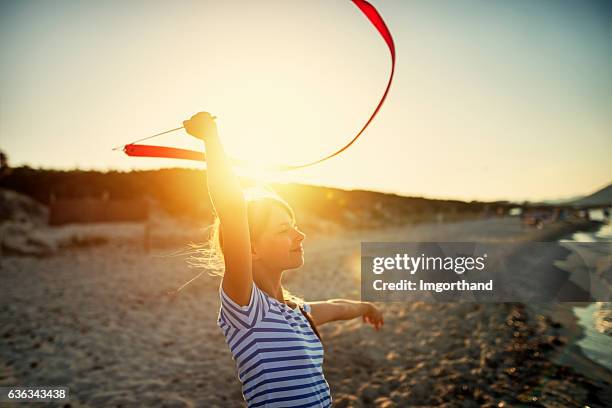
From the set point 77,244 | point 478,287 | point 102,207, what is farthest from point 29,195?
point 478,287

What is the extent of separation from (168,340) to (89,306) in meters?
3.27

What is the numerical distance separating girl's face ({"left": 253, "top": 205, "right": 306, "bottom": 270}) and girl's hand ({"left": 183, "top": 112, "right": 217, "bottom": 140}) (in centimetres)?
48

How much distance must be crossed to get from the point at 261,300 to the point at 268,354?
224mm

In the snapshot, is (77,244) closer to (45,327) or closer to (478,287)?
(45,327)

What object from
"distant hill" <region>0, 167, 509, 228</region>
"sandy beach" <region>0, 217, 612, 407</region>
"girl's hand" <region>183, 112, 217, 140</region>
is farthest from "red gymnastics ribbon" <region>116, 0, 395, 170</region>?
"distant hill" <region>0, 167, 509, 228</region>

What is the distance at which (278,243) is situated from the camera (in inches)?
73.4

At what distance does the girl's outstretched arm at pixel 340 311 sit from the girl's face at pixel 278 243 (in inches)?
24.3

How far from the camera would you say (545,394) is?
503 centimetres

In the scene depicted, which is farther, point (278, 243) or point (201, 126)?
point (278, 243)

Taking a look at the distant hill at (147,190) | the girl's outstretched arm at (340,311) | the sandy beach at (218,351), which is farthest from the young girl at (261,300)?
the distant hill at (147,190)

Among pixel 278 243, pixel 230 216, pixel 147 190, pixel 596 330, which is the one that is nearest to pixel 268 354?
pixel 278 243

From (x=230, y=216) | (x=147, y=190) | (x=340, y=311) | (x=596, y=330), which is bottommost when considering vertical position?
(x=596, y=330)

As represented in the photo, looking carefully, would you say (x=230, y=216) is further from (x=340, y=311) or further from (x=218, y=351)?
(x=218, y=351)

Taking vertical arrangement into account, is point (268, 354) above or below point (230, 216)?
below
